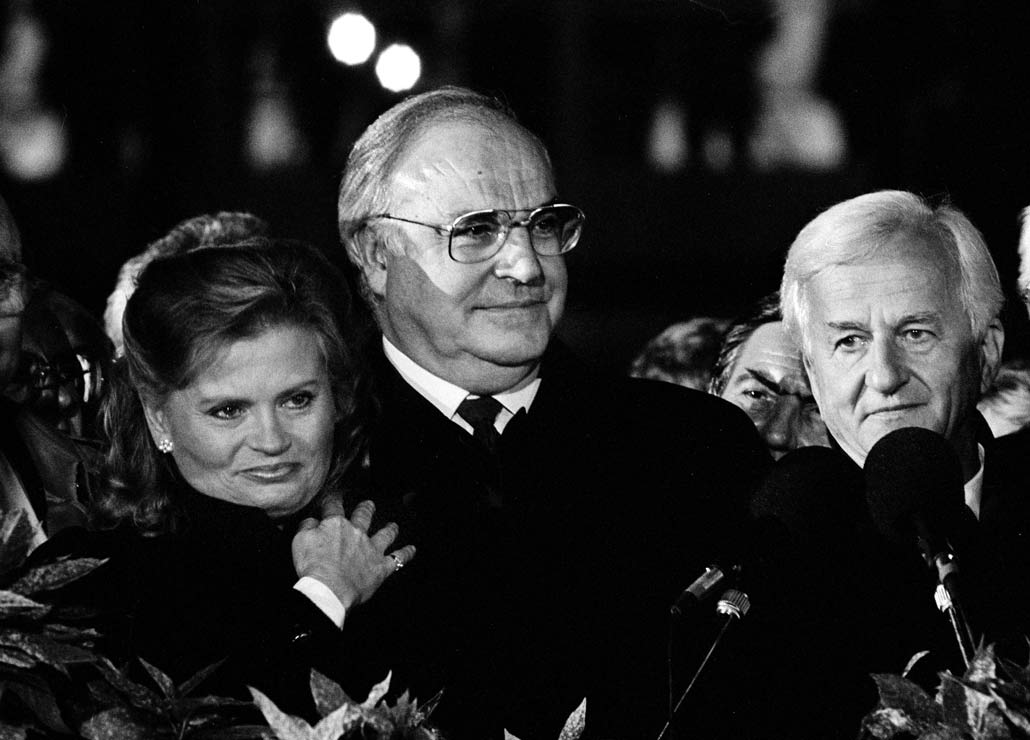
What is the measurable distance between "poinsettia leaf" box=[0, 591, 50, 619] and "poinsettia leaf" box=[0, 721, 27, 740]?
0.51 feet

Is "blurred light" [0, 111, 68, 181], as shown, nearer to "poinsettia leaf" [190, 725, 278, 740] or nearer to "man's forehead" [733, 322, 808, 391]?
"man's forehead" [733, 322, 808, 391]

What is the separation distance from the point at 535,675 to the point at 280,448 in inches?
28.3

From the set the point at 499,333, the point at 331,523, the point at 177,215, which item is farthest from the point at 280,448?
the point at 177,215

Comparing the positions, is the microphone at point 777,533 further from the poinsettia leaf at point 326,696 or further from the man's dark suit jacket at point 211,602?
the man's dark suit jacket at point 211,602

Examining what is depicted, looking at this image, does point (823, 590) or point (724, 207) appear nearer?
point (823, 590)

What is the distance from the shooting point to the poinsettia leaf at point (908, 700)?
2.26 meters

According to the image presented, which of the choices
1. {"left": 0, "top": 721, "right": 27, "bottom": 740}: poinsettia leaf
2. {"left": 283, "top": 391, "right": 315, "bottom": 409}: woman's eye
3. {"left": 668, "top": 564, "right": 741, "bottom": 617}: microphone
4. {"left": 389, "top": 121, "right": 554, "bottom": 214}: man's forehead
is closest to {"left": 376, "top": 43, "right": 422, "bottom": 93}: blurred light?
{"left": 389, "top": 121, "right": 554, "bottom": 214}: man's forehead

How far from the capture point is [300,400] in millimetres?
3320

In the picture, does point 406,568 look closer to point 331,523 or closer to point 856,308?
point 331,523

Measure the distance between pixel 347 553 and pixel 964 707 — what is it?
4.37 feet

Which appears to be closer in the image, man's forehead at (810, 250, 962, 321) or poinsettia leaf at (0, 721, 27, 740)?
poinsettia leaf at (0, 721, 27, 740)

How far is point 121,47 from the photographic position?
13.4ft

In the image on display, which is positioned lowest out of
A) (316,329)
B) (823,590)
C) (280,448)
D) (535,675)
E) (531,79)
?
(535,675)

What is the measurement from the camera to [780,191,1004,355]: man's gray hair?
3.68 meters
